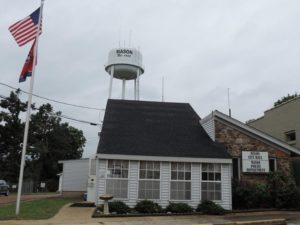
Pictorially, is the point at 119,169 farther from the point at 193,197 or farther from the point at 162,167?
the point at 193,197

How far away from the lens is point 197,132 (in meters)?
22.9

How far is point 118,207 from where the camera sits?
18.3 metres

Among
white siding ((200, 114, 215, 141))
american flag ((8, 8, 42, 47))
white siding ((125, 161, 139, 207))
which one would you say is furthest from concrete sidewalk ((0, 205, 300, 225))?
american flag ((8, 8, 42, 47))

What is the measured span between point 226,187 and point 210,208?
71.6 inches

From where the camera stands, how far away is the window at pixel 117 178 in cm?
1969

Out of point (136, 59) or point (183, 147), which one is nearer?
point (183, 147)

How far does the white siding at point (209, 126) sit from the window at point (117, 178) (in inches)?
210

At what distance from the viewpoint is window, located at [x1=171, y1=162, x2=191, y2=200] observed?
785 inches

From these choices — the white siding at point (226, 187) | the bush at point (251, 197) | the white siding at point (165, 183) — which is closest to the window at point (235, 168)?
the bush at point (251, 197)

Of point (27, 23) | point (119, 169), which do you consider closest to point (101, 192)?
point (119, 169)

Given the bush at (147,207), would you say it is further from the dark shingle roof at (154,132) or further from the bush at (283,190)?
the bush at (283,190)

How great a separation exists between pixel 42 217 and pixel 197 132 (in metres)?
10.3

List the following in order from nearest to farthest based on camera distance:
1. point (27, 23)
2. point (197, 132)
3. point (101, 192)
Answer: point (27, 23) → point (101, 192) → point (197, 132)

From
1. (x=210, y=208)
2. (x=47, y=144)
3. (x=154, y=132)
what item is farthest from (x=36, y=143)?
(x=210, y=208)
